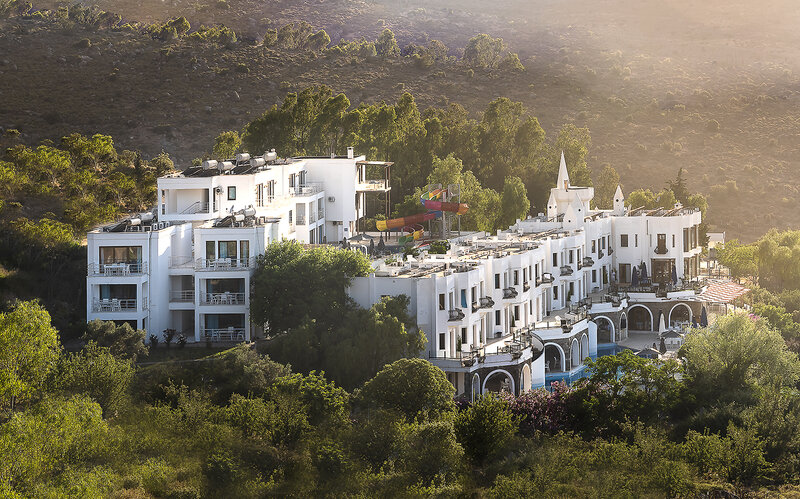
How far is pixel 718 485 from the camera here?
44188 millimetres

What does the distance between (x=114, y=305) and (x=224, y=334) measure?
5.18 m

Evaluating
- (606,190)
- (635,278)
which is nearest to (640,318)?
(635,278)

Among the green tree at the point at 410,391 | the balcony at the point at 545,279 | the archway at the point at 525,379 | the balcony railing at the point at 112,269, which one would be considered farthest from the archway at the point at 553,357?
the balcony railing at the point at 112,269

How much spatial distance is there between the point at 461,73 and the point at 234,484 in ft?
363

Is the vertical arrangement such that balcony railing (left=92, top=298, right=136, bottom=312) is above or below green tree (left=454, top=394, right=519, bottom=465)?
above

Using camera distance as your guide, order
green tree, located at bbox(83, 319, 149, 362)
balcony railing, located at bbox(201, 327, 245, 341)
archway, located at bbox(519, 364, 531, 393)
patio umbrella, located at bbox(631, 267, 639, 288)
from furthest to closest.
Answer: patio umbrella, located at bbox(631, 267, 639, 288)
archway, located at bbox(519, 364, 531, 393)
balcony railing, located at bbox(201, 327, 245, 341)
green tree, located at bbox(83, 319, 149, 362)

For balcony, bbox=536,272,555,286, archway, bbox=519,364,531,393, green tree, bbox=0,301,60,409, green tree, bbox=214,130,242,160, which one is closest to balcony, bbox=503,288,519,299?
archway, bbox=519,364,531,393

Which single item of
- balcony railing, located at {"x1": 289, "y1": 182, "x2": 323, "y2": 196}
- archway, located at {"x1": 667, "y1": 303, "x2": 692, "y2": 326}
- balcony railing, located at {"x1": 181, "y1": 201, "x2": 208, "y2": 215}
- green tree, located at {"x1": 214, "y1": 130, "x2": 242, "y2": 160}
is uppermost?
green tree, located at {"x1": 214, "y1": 130, "x2": 242, "y2": 160}

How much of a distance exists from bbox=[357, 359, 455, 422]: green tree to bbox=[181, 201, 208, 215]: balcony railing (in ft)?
62.5

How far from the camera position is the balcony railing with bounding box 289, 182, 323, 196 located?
7606 cm

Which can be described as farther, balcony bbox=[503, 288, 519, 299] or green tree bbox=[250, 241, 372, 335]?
balcony bbox=[503, 288, 519, 299]

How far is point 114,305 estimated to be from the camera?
56.4 m

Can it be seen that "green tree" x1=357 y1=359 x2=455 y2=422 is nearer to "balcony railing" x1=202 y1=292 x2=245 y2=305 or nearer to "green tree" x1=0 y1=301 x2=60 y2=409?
"balcony railing" x1=202 y1=292 x2=245 y2=305

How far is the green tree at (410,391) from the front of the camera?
4872 cm
